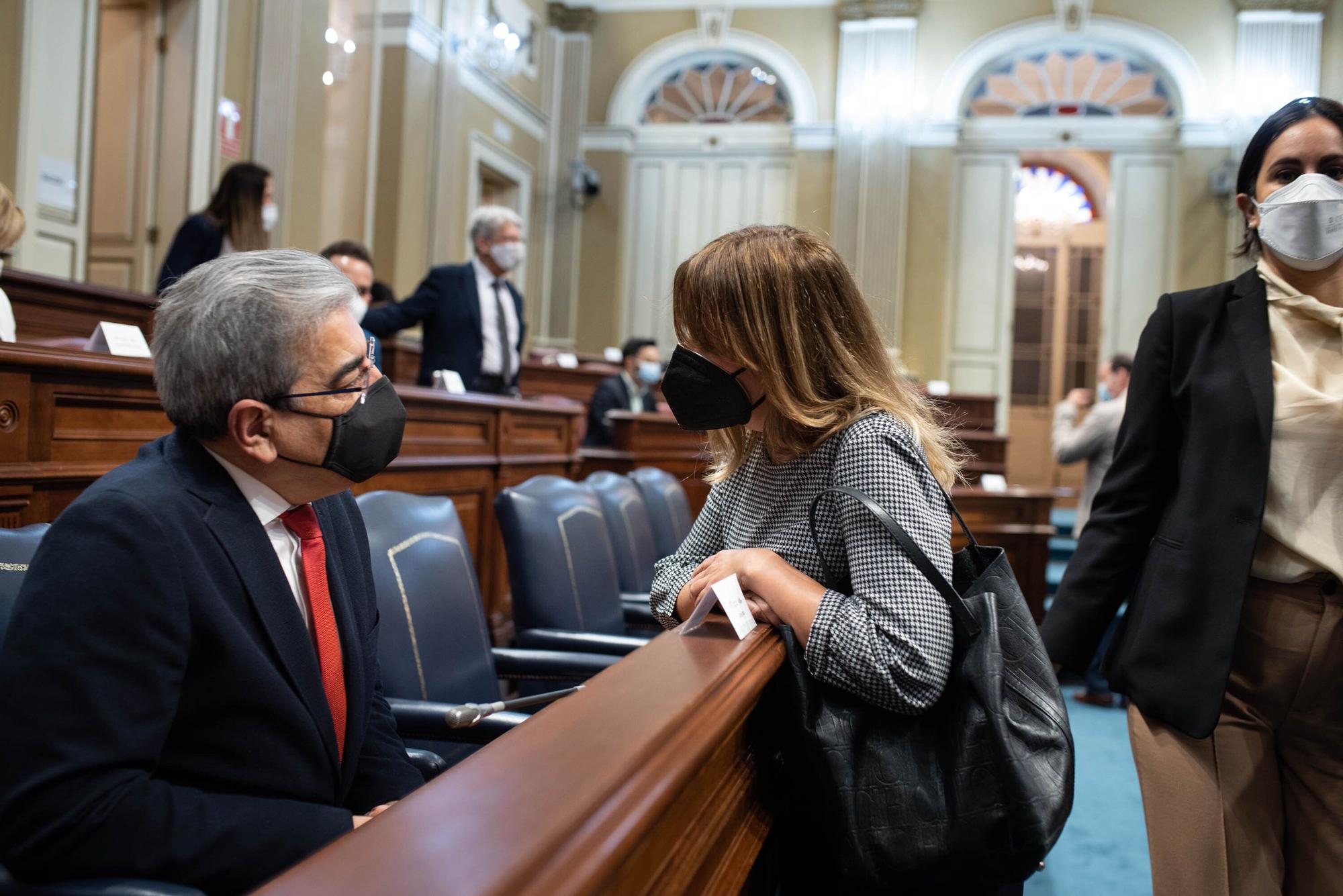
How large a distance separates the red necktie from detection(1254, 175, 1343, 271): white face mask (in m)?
1.29

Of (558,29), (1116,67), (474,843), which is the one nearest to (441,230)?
(558,29)

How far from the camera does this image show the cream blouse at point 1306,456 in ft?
4.16

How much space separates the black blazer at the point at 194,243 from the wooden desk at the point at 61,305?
187mm

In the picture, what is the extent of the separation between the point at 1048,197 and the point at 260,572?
11466 millimetres

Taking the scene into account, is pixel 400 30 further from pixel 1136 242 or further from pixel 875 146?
pixel 1136 242

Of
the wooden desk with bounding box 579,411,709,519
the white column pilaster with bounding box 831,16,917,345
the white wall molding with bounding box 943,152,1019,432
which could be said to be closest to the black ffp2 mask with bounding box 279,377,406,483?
the wooden desk with bounding box 579,411,709,519

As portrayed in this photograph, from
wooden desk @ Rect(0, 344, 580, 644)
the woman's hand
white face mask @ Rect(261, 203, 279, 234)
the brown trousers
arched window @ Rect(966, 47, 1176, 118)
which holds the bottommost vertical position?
the brown trousers

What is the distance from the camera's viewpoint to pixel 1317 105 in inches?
53.6

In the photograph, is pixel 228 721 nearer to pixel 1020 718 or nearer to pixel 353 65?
pixel 1020 718

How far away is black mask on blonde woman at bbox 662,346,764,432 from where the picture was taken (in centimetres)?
126

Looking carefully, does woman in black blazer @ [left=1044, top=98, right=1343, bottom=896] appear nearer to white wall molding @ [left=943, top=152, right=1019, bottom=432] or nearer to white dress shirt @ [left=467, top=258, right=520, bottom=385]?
white dress shirt @ [left=467, top=258, right=520, bottom=385]

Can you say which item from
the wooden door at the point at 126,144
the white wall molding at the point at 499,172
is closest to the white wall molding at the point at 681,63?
the white wall molding at the point at 499,172

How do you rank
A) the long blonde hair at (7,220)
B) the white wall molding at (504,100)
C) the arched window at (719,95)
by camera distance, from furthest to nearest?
the arched window at (719,95)
the white wall molding at (504,100)
the long blonde hair at (7,220)

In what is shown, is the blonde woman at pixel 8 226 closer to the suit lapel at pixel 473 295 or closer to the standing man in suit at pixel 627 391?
the suit lapel at pixel 473 295
